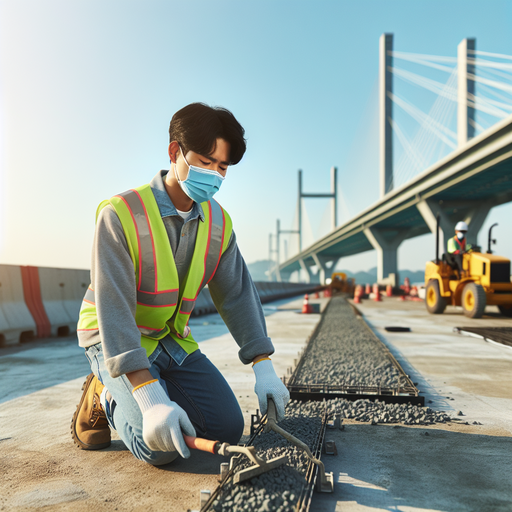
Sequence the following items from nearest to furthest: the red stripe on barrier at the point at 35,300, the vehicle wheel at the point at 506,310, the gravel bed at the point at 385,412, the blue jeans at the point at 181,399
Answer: the blue jeans at the point at 181,399
the gravel bed at the point at 385,412
the red stripe on barrier at the point at 35,300
the vehicle wheel at the point at 506,310

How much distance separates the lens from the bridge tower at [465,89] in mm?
19922

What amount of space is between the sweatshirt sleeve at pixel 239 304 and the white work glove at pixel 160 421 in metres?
0.63

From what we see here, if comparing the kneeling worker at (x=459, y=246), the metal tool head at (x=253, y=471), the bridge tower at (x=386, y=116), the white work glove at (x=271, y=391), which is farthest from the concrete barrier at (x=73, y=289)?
the bridge tower at (x=386, y=116)

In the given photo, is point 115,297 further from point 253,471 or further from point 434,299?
point 434,299

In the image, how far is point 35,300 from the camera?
690cm

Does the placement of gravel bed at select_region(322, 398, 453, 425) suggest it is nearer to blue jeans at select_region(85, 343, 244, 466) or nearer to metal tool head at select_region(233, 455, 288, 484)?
blue jeans at select_region(85, 343, 244, 466)

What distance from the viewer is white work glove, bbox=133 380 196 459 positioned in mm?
1830

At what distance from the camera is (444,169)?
21594 mm

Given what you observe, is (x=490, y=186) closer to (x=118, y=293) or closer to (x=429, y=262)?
(x=429, y=262)

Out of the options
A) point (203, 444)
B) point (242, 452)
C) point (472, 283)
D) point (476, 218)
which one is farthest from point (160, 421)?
point (476, 218)

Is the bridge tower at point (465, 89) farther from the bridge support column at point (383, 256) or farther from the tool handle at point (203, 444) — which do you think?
the tool handle at point (203, 444)

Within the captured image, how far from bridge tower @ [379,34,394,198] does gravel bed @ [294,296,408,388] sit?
24.9 m

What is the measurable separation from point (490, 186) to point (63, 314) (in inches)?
878

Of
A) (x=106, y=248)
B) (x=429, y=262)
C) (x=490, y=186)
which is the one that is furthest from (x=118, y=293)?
(x=490, y=186)
